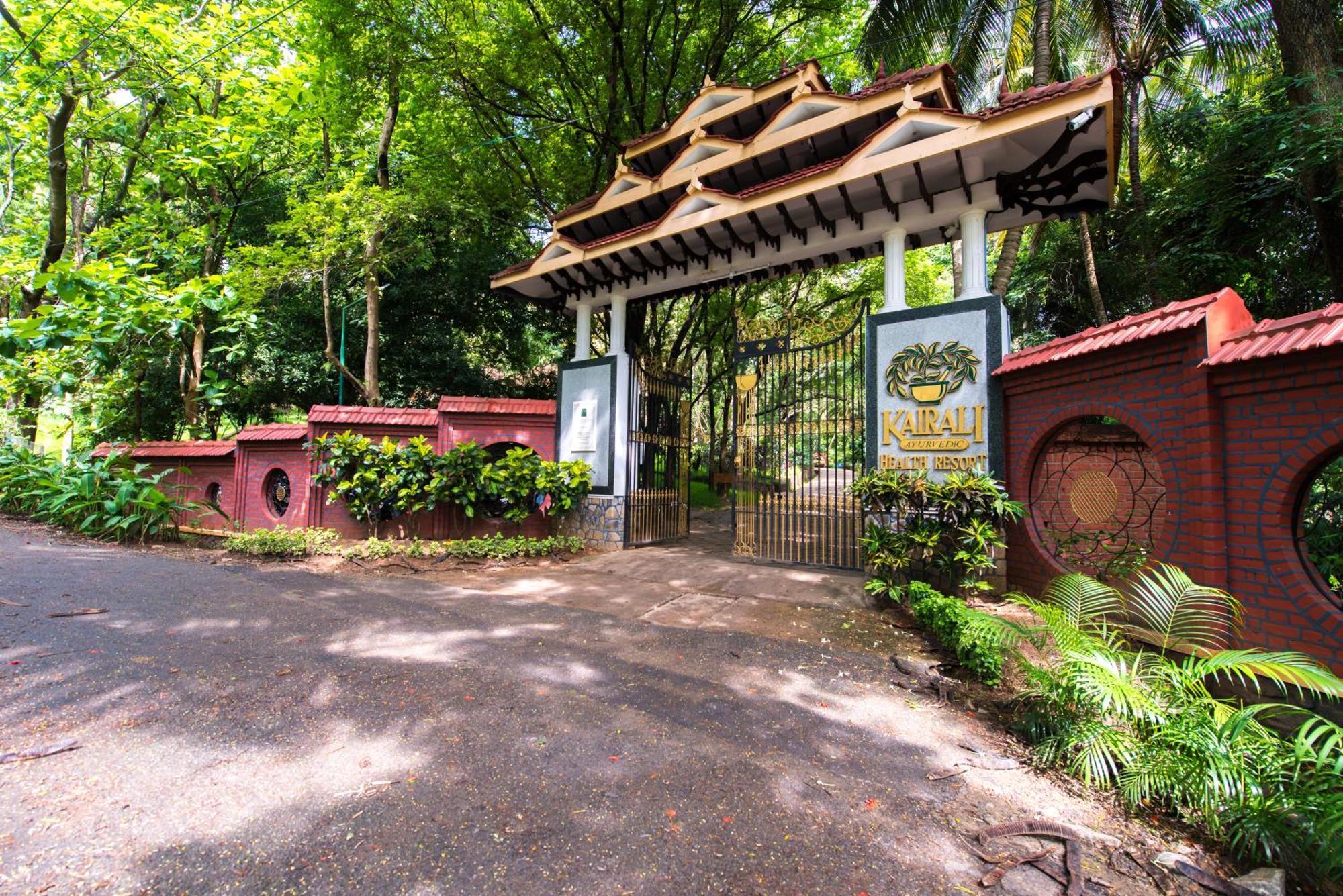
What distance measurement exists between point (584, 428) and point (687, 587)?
13.3 ft

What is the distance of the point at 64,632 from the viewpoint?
443 centimetres

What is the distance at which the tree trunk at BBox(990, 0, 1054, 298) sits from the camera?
9.81m

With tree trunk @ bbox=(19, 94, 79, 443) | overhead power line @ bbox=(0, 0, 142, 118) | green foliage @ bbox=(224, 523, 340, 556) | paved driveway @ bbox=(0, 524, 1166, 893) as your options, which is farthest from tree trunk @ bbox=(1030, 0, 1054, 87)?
tree trunk @ bbox=(19, 94, 79, 443)

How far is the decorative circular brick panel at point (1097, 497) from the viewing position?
4988mm

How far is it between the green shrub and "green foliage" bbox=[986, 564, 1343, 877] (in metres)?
0.13

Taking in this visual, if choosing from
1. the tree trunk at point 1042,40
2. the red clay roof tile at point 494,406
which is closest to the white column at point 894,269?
the tree trunk at point 1042,40

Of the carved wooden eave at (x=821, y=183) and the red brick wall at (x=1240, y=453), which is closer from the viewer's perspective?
the red brick wall at (x=1240, y=453)

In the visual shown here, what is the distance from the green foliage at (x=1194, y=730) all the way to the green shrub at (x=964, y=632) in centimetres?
13

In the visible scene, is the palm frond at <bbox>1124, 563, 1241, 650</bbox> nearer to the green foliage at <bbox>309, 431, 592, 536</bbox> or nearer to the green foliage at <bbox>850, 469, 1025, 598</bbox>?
the green foliage at <bbox>850, 469, 1025, 598</bbox>

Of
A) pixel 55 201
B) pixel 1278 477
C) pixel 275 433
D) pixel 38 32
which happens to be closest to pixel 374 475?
pixel 275 433

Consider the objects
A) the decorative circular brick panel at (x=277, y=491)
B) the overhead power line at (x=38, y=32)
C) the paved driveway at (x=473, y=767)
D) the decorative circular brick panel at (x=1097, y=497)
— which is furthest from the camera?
the decorative circular brick panel at (x=277, y=491)

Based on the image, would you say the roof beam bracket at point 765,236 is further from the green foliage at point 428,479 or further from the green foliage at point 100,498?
the green foliage at point 100,498

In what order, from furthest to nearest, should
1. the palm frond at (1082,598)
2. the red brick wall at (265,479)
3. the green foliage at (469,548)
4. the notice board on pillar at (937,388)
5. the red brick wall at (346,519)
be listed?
the red brick wall at (265,479) → the red brick wall at (346,519) → the green foliage at (469,548) → the notice board on pillar at (937,388) → the palm frond at (1082,598)

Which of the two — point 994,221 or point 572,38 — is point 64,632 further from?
point 572,38
